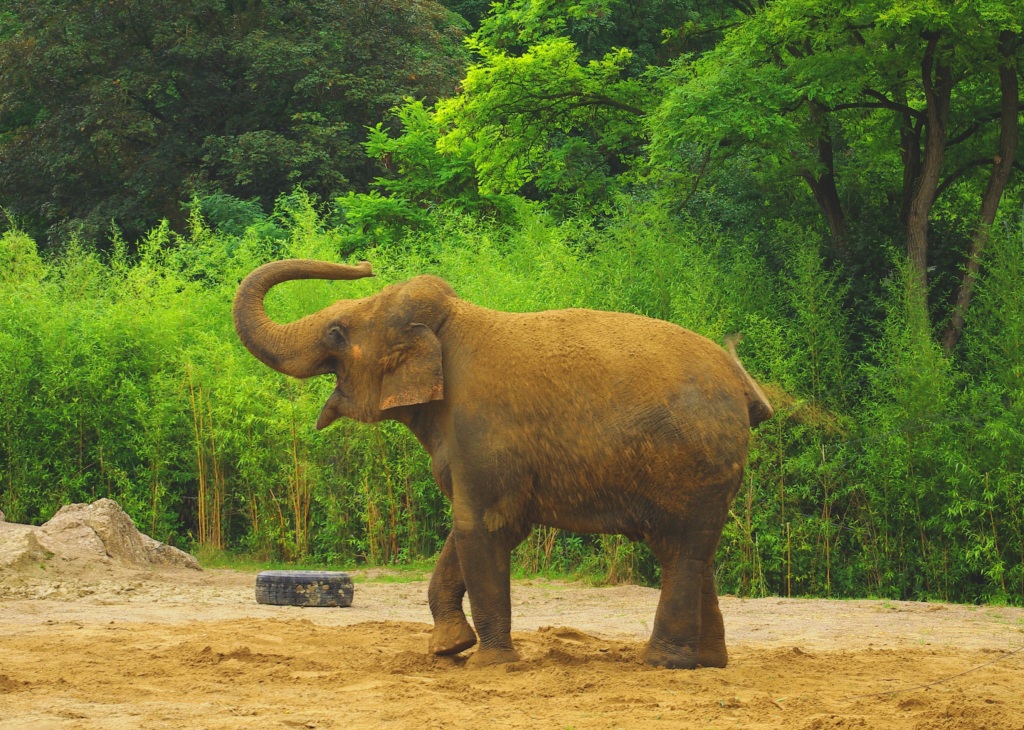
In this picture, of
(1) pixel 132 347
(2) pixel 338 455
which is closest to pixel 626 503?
(2) pixel 338 455

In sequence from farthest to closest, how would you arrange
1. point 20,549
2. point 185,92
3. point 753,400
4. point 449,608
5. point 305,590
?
1. point 185,92
2. point 20,549
3. point 305,590
4. point 449,608
5. point 753,400

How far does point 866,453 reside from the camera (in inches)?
556

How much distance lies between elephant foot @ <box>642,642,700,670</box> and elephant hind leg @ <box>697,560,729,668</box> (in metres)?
0.21

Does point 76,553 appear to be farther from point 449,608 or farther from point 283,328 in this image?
point 449,608

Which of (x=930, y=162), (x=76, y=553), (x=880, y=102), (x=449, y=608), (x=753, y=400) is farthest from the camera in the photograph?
(x=880, y=102)

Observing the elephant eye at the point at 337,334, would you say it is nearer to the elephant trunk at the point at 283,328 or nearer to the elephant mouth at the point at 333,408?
the elephant trunk at the point at 283,328

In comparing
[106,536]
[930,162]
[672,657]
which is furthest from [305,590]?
[930,162]

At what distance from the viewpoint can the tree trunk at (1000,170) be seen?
663 inches

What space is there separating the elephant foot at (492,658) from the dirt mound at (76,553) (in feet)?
19.1

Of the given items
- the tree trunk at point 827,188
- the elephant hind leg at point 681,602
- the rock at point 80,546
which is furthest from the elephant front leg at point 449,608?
the tree trunk at point 827,188

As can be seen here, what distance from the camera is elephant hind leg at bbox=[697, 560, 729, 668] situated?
7996 millimetres

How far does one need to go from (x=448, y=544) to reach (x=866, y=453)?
7139mm

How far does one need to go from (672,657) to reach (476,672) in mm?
1136

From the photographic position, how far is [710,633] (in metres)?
8.06
